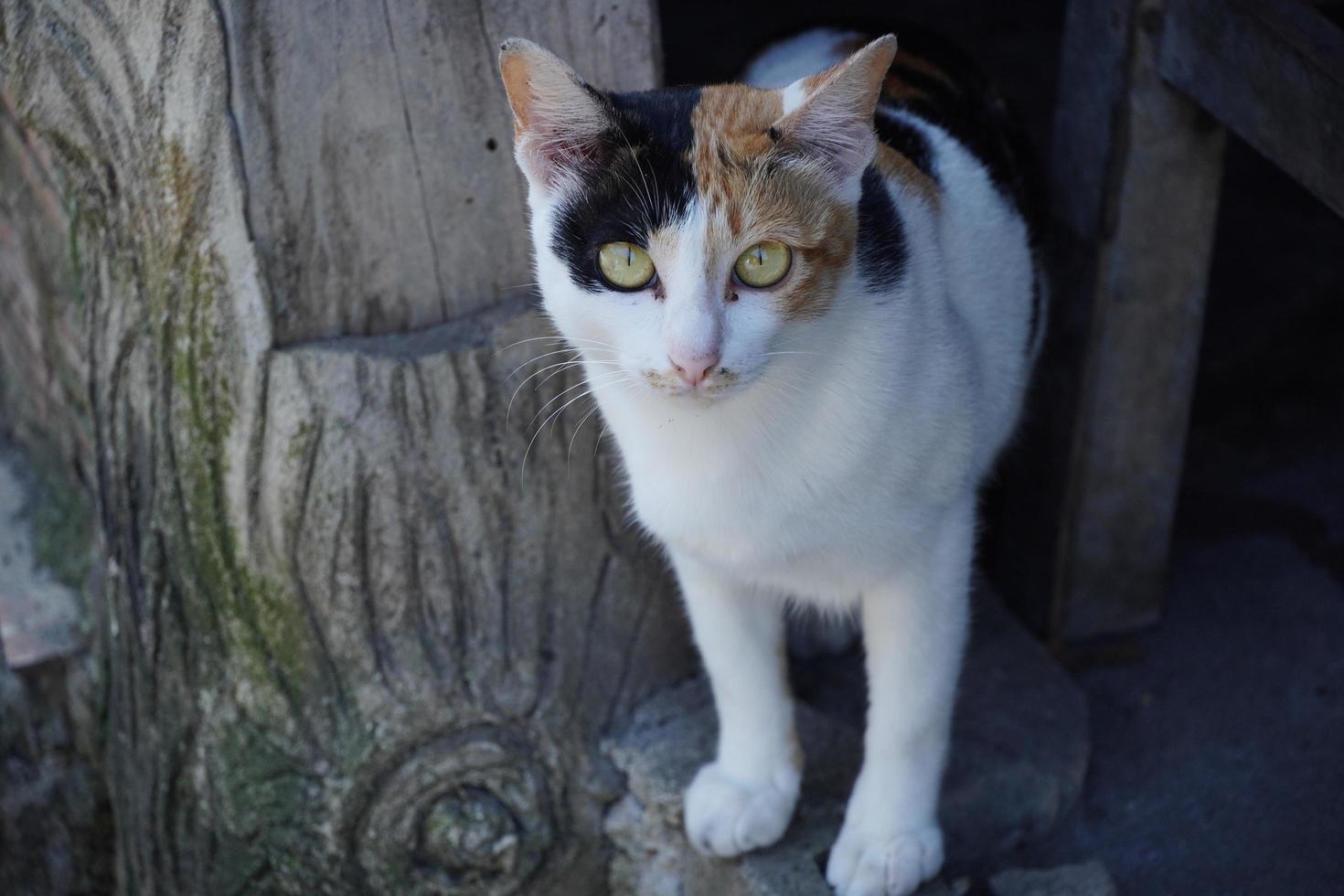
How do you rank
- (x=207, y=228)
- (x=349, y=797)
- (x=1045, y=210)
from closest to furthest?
(x=207, y=228)
(x=349, y=797)
(x=1045, y=210)

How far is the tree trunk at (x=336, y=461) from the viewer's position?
1864mm

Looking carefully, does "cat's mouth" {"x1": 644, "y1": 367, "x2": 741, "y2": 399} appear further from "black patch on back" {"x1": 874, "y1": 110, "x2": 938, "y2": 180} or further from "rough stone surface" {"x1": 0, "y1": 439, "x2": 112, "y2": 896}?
"rough stone surface" {"x1": 0, "y1": 439, "x2": 112, "y2": 896}

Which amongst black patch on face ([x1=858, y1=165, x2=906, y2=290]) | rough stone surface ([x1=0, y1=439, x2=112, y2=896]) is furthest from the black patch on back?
rough stone surface ([x1=0, y1=439, x2=112, y2=896])

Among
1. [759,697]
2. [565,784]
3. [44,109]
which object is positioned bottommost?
[565,784]

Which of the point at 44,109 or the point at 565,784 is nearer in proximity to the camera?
the point at 44,109

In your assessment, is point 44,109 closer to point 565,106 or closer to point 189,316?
point 189,316

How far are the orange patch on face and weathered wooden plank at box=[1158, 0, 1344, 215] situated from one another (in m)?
0.68

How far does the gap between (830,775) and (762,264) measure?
1.06 meters

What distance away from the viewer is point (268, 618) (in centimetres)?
218

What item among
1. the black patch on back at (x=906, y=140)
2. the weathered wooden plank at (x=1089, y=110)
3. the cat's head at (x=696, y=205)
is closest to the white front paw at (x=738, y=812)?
the cat's head at (x=696, y=205)

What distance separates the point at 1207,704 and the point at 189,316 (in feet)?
6.36

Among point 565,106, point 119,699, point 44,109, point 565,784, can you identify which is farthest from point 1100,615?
point 44,109

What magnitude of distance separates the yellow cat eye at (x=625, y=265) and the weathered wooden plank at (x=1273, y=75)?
36.5 inches

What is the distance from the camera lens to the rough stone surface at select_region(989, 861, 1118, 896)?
80.0 inches
